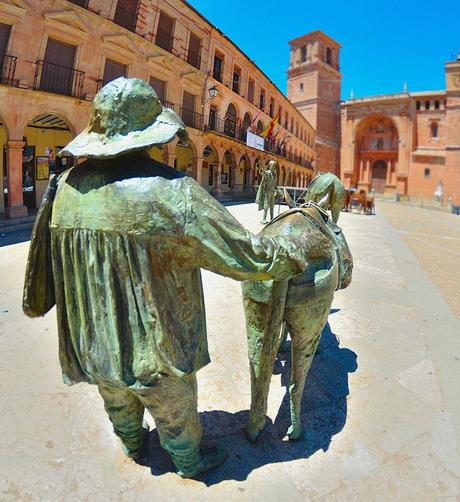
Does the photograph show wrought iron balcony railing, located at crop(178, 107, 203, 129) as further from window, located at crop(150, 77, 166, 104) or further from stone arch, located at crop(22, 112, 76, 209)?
stone arch, located at crop(22, 112, 76, 209)

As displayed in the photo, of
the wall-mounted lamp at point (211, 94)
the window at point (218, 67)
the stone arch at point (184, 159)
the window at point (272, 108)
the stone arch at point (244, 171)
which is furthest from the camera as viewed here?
the window at point (272, 108)

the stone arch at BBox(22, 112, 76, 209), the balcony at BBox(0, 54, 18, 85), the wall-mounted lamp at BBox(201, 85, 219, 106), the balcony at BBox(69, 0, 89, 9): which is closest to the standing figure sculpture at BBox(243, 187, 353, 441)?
the balcony at BBox(0, 54, 18, 85)

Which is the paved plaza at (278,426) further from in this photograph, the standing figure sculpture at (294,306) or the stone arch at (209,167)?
the stone arch at (209,167)

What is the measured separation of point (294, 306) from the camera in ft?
5.94

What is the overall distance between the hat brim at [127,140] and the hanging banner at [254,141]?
72.6ft

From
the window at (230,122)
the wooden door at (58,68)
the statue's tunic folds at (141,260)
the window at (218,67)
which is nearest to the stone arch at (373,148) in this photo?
the window at (230,122)

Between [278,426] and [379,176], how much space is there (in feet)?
152

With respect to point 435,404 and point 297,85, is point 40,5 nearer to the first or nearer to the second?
point 435,404

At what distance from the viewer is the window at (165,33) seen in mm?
15367

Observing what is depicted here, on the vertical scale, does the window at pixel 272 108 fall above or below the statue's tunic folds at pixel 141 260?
above

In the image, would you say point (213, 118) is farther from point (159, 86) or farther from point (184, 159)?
point (159, 86)

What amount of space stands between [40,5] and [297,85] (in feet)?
130

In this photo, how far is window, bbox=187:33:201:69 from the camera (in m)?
17.4

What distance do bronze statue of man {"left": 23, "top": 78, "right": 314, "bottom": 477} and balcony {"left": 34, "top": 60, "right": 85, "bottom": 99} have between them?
1149 cm
